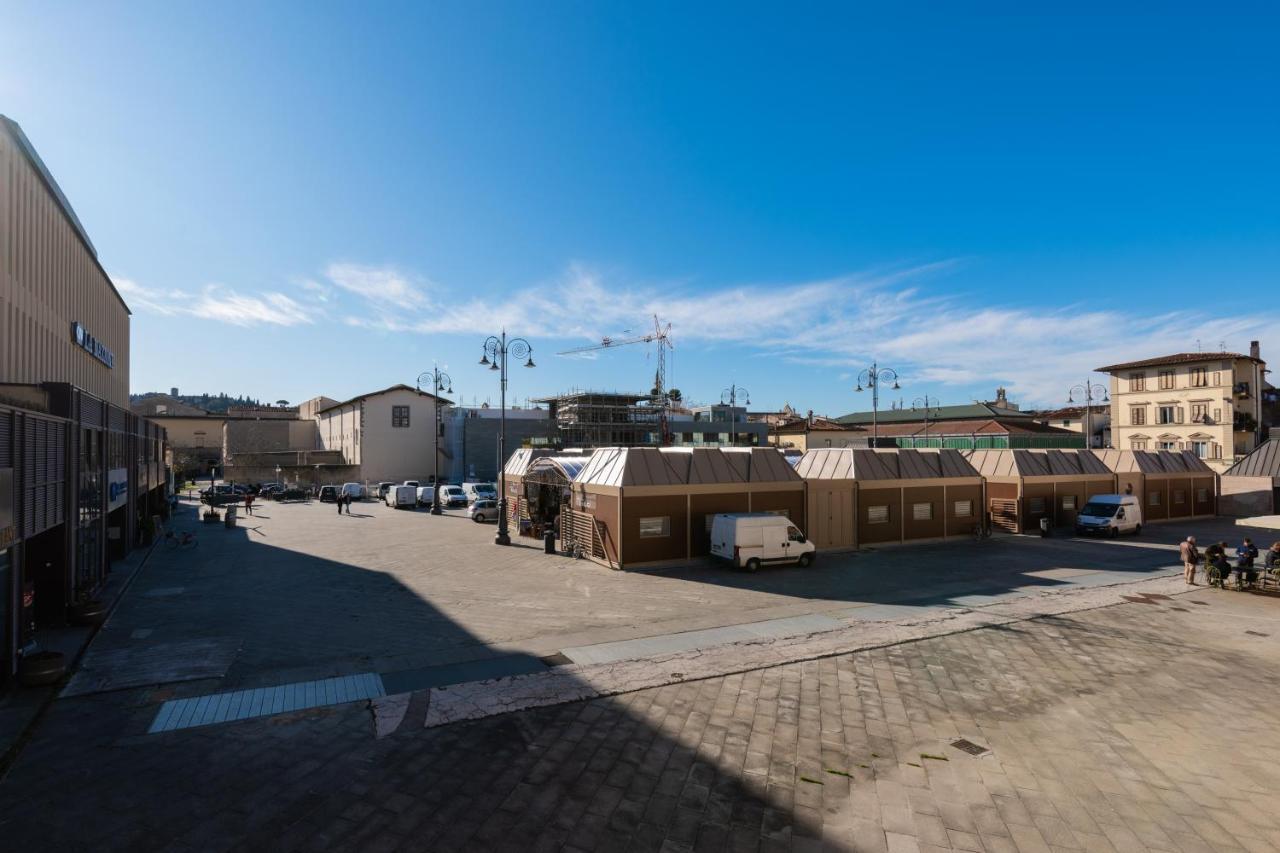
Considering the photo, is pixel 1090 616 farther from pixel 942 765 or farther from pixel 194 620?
pixel 194 620

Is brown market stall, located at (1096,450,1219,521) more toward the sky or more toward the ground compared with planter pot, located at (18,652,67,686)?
more toward the sky

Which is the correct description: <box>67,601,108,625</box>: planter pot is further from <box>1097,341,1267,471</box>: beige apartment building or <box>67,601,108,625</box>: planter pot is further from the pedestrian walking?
<box>1097,341,1267,471</box>: beige apartment building

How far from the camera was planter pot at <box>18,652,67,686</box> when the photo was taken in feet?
34.6

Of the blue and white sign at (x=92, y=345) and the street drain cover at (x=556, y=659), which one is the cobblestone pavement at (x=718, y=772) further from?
the blue and white sign at (x=92, y=345)

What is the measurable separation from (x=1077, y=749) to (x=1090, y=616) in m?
8.51

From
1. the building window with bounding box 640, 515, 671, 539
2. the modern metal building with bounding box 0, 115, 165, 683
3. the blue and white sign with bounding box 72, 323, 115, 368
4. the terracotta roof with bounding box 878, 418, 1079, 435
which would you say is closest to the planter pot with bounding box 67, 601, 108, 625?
the modern metal building with bounding box 0, 115, 165, 683

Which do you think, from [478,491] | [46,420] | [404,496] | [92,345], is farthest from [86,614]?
[404,496]

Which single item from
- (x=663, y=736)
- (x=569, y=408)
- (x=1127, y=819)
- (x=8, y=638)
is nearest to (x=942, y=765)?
(x=1127, y=819)

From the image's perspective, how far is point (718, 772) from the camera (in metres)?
7.99

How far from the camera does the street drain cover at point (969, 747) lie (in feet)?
28.1

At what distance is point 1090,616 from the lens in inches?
610

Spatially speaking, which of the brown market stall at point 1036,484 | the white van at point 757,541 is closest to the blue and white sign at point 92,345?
the white van at point 757,541

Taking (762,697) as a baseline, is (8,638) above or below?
above

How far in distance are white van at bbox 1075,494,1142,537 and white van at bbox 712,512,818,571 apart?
16048 mm
